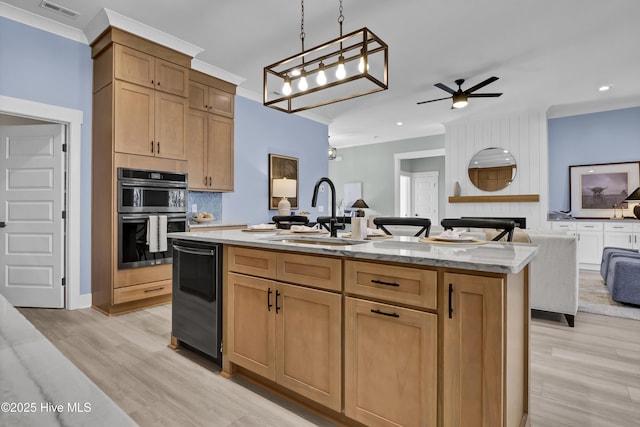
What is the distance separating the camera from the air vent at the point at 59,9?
10.3ft

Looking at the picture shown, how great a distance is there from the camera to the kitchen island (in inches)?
50.5

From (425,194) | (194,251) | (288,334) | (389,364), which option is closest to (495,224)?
(389,364)

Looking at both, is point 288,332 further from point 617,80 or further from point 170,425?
point 617,80

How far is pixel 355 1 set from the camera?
10.2ft

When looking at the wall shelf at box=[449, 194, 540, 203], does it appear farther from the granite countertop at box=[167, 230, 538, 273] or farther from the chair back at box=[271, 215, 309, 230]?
the granite countertop at box=[167, 230, 538, 273]

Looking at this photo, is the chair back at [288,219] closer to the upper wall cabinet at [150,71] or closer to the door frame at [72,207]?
the upper wall cabinet at [150,71]

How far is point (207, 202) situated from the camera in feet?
16.3

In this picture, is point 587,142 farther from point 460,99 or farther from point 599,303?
point 599,303

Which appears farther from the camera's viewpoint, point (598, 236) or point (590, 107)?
point (590, 107)

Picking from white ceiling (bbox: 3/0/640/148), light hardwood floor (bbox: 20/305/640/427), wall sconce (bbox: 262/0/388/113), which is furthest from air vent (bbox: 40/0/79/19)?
light hardwood floor (bbox: 20/305/640/427)

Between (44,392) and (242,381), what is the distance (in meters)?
2.01

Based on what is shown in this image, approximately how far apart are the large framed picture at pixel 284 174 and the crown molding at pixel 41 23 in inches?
116

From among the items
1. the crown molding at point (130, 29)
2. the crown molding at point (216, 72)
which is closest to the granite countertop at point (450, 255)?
the crown molding at point (130, 29)

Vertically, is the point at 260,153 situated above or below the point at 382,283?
above
